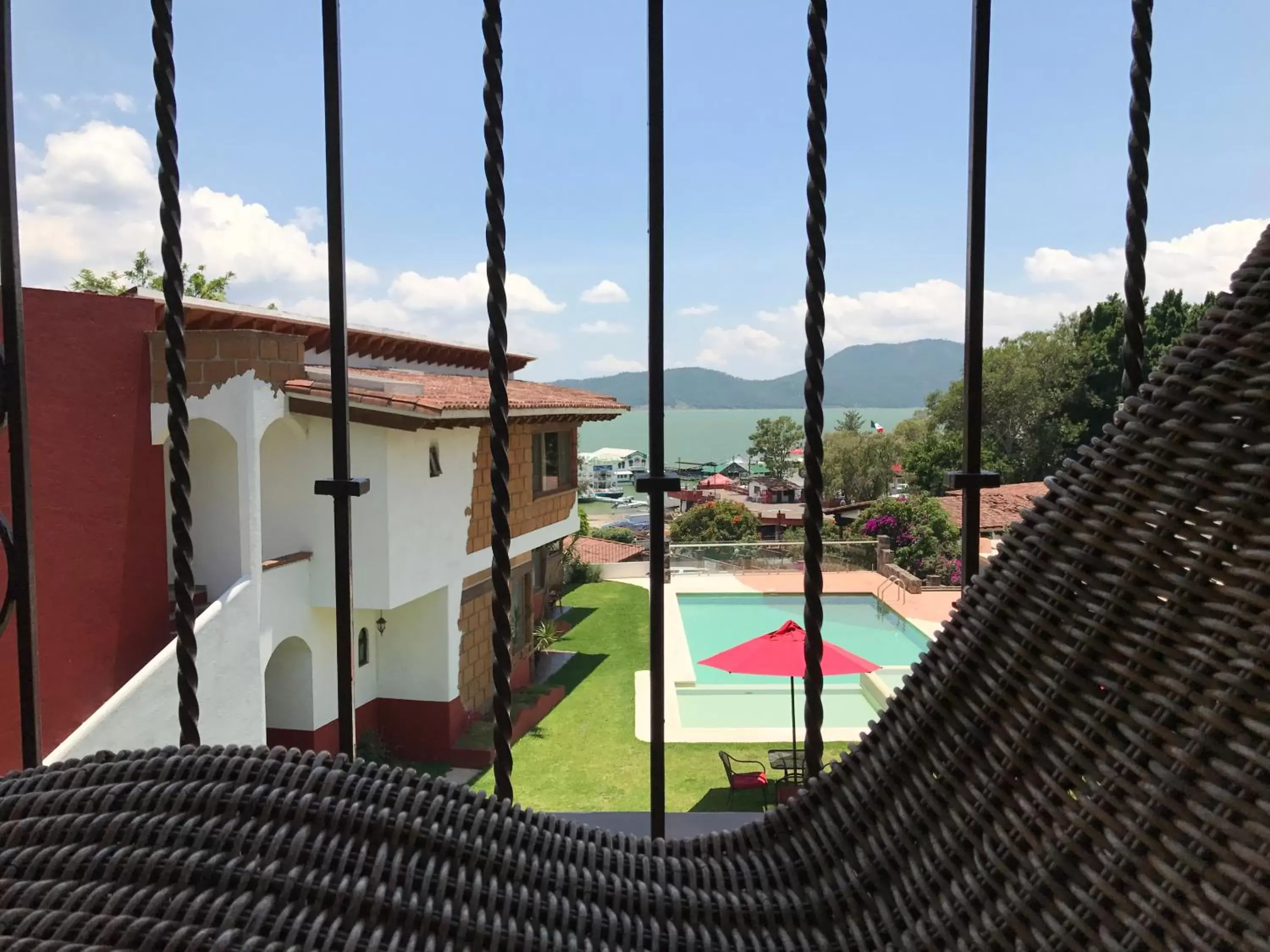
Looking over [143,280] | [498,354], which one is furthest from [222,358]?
[143,280]

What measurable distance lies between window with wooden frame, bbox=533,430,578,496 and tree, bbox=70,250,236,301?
11519mm

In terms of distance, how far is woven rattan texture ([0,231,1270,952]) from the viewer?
499mm

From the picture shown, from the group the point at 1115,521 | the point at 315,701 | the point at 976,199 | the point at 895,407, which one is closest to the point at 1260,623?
the point at 1115,521

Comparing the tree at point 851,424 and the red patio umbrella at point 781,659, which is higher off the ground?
the tree at point 851,424

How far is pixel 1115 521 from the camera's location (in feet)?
2.08

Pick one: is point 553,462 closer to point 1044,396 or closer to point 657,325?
point 657,325

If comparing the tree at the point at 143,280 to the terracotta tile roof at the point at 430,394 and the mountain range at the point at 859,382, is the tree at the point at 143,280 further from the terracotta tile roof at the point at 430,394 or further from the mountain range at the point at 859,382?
the mountain range at the point at 859,382

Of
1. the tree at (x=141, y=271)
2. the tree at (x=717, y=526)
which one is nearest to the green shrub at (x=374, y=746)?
the tree at (x=717, y=526)

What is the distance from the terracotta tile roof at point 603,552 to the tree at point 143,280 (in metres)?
11.0

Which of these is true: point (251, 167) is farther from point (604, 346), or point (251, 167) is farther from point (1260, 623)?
point (1260, 623)

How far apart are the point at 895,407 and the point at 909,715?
101980 mm

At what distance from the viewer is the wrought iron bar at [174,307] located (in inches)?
40.3

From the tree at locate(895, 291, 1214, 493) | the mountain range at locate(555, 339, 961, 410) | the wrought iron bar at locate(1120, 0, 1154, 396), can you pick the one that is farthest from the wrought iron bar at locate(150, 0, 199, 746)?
the mountain range at locate(555, 339, 961, 410)

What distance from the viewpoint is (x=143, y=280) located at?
2059 centimetres
